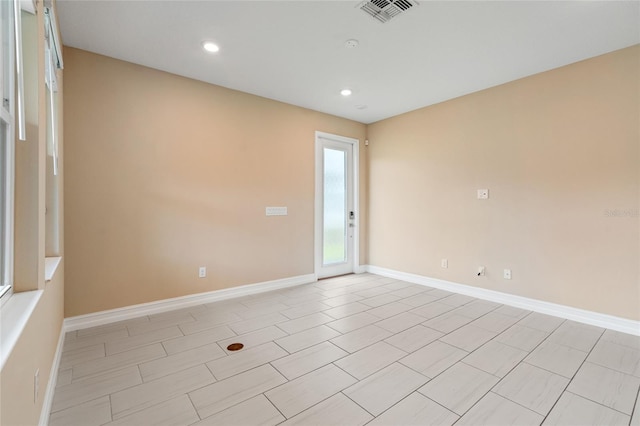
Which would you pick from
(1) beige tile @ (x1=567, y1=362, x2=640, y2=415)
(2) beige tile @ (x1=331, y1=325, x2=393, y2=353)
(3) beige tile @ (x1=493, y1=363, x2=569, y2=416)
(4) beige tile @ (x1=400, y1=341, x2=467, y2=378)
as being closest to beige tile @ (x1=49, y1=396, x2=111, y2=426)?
(2) beige tile @ (x1=331, y1=325, x2=393, y2=353)

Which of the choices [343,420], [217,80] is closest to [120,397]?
[343,420]

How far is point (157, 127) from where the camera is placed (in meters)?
3.36

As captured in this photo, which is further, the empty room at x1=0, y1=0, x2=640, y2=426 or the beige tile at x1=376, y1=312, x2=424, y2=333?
the beige tile at x1=376, y1=312, x2=424, y2=333

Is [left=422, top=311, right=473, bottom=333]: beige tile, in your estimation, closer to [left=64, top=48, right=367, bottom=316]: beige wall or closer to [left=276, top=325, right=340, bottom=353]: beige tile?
[left=276, top=325, right=340, bottom=353]: beige tile

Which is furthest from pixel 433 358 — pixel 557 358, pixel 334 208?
pixel 334 208

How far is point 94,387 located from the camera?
1963 mm

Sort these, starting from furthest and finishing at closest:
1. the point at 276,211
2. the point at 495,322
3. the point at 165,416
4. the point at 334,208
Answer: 1. the point at 334,208
2. the point at 276,211
3. the point at 495,322
4. the point at 165,416

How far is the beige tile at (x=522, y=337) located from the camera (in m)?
2.60

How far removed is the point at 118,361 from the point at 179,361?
0.47 meters

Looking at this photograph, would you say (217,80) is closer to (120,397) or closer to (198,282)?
(198,282)

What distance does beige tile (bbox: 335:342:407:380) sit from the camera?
2.19m

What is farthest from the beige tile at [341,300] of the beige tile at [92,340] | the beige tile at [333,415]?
the beige tile at [92,340]

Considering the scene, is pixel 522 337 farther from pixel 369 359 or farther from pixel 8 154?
pixel 8 154

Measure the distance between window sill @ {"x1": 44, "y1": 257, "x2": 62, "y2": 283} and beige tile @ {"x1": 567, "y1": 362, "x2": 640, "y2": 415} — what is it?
3444mm
